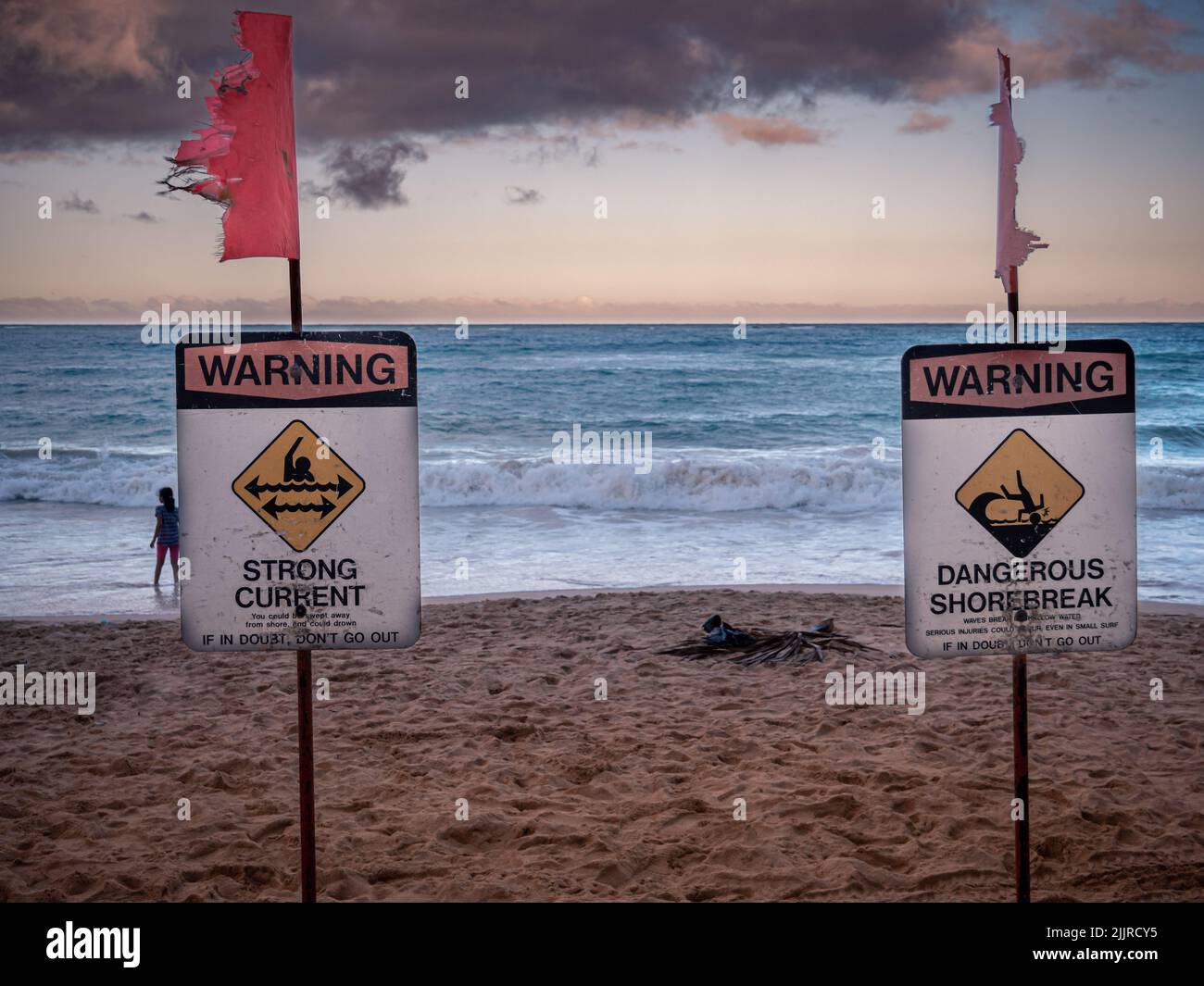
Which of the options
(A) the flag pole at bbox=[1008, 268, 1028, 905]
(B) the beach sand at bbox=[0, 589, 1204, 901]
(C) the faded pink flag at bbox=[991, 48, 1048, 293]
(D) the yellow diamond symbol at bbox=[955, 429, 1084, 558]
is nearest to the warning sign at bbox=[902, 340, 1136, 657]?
(D) the yellow diamond symbol at bbox=[955, 429, 1084, 558]

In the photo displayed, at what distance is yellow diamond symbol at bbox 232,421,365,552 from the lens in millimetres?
3262

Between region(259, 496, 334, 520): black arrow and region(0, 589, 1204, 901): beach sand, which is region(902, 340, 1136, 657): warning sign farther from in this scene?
region(259, 496, 334, 520): black arrow

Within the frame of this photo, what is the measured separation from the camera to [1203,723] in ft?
21.2

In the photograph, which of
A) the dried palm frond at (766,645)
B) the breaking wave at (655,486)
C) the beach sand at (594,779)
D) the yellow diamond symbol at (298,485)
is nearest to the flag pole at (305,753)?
the yellow diamond symbol at (298,485)

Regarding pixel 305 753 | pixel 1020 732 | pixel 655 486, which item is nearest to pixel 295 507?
pixel 305 753

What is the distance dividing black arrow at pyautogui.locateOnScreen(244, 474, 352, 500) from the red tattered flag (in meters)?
0.74

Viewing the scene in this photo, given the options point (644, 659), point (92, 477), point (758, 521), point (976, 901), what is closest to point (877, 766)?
point (976, 901)

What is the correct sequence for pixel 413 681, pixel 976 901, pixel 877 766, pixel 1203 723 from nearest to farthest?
pixel 976 901 → pixel 877 766 → pixel 1203 723 → pixel 413 681

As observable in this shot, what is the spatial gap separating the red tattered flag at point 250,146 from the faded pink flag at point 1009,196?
2373 millimetres

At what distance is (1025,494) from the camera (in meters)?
3.32

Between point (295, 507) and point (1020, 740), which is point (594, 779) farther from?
point (295, 507)

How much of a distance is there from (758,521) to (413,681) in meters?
10.8

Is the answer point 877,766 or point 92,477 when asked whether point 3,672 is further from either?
point 92,477

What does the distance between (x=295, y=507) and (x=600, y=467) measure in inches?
734
